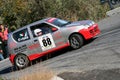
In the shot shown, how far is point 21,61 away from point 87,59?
14.1ft

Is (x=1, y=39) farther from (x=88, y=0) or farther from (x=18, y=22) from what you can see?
(x=88, y=0)

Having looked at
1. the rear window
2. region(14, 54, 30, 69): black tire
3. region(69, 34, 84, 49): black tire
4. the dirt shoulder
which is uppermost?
the rear window

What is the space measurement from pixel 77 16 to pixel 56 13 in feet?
4.56

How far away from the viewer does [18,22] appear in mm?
27812

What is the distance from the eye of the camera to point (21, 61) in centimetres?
1773

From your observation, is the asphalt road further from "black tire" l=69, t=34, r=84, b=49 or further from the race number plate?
the race number plate

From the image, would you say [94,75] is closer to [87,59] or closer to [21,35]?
[87,59]

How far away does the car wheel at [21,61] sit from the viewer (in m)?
17.7

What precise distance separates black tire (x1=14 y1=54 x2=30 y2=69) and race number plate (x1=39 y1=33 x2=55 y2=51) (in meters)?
0.95

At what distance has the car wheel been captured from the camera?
17688mm

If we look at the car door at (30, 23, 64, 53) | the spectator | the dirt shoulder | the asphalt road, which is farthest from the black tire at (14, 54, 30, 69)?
the dirt shoulder

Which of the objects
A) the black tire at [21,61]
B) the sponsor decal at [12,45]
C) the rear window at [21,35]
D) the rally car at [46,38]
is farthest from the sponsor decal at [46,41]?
the sponsor decal at [12,45]

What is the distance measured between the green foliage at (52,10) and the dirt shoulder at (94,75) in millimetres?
14944

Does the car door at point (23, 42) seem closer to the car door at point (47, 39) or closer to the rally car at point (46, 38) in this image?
the rally car at point (46, 38)
